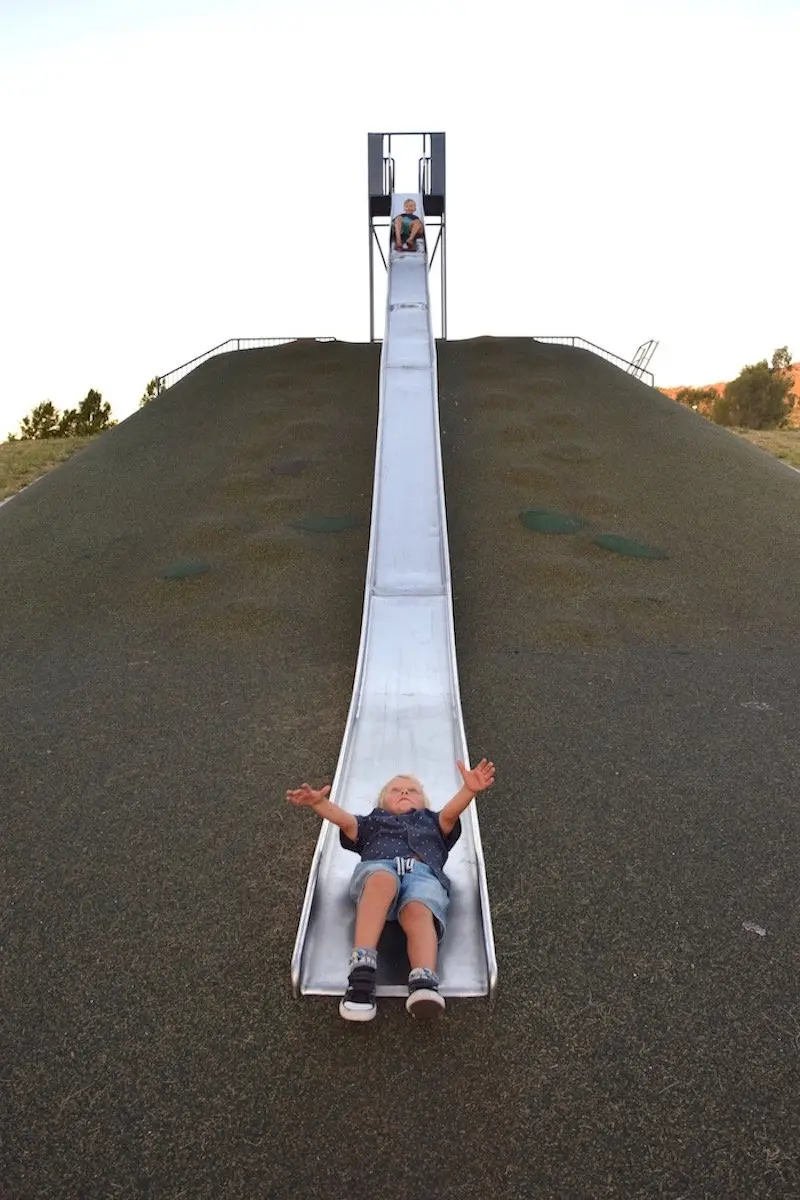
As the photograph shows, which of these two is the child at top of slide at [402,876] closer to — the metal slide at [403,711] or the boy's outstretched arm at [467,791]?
the boy's outstretched arm at [467,791]

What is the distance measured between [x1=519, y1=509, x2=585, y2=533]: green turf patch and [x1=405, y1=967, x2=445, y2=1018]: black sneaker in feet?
32.6

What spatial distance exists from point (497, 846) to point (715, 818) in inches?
57.5

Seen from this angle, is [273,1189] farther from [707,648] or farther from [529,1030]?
[707,648]

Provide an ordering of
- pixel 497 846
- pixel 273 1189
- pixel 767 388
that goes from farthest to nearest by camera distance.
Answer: pixel 767 388 < pixel 497 846 < pixel 273 1189

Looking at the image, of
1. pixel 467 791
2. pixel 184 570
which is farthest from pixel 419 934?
pixel 184 570

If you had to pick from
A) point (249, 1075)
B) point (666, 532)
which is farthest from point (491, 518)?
point (249, 1075)

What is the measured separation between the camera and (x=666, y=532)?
545 inches

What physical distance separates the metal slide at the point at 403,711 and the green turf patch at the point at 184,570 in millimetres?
2434

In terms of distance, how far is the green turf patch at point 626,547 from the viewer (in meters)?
12.9

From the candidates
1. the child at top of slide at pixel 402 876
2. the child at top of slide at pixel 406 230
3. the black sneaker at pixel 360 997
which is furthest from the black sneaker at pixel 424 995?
the child at top of slide at pixel 406 230

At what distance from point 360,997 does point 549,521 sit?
1050cm

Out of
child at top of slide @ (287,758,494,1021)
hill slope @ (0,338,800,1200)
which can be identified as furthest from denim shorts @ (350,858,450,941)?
hill slope @ (0,338,800,1200)

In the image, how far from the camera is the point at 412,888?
14.9ft

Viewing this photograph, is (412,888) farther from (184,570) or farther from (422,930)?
(184,570)
